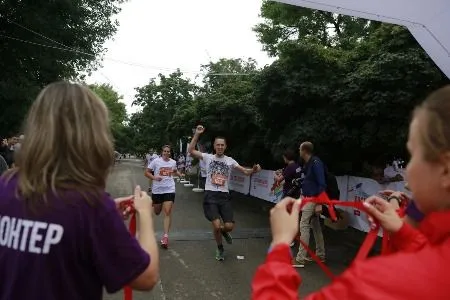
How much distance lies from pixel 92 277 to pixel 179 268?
5836 millimetres

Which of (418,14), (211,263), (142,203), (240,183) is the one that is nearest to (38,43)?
(240,183)

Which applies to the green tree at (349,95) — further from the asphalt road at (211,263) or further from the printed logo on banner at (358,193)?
the asphalt road at (211,263)

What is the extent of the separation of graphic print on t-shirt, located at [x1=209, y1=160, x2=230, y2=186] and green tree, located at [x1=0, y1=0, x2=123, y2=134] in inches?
Result: 497

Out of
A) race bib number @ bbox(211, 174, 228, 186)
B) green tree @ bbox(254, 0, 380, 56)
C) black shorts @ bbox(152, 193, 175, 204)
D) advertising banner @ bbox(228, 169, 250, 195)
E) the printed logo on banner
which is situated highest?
green tree @ bbox(254, 0, 380, 56)

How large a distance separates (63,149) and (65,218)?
226 mm

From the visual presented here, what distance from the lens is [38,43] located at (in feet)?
63.5

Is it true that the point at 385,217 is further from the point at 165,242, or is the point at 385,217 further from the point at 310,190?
the point at 165,242

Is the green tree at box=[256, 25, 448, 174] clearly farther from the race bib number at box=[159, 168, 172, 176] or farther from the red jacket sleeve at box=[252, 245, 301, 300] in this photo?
the red jacket sleeve at box=[252, 245, 301, 300]

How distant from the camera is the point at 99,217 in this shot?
1526 mm

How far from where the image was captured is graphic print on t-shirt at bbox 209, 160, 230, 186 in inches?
319

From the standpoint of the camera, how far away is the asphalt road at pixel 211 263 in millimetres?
6082

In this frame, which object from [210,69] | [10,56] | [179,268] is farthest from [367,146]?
[210,69]

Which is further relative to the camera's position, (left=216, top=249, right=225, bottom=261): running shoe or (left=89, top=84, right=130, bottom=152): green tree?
(left=89, top=84, right=130, bottom=152): green tree

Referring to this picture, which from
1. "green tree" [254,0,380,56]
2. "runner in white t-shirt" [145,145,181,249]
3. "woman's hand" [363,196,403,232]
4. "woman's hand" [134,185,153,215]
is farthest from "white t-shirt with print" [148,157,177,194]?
"green tree" [254,0,380,56]
